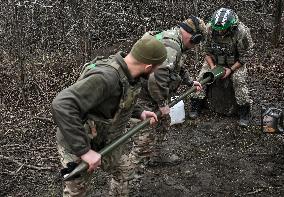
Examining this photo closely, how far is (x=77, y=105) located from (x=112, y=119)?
548 mm

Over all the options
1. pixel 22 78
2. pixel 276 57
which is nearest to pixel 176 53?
pixel 22 78

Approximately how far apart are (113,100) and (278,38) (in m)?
7.01

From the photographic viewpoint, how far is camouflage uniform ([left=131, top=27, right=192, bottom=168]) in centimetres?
466

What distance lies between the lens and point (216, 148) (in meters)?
6.16

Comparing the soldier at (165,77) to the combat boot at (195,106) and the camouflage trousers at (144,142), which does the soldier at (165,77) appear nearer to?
the camouflage trousers at (144,142)

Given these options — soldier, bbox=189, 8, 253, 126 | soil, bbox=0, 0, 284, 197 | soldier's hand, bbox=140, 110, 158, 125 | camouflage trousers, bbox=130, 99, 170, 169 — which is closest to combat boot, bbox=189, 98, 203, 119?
soil, bbox=0, 0, 284, 197

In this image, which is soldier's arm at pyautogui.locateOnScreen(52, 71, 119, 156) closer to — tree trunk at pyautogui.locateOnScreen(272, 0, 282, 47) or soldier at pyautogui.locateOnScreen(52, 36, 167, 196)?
soldier at pyautogui.locateOnScreen(52, 36, 167, 196)

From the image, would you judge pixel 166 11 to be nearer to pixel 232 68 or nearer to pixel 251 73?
pixel 251 73

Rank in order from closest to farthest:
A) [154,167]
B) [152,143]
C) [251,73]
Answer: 1. [152,143]
2. [154,167]
3. [251,73]

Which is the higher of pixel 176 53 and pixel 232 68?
pixel 176 53

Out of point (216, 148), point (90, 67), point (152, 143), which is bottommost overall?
point (216, 148)

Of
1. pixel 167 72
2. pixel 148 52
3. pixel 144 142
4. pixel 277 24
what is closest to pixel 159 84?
pixel 167 72

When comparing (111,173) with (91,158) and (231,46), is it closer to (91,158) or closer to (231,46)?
(91,158)

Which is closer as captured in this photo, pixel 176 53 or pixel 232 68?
pixel 176 53
